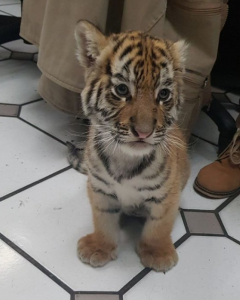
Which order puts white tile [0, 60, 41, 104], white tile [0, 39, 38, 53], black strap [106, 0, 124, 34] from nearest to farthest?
1. black strap [106, 0, 124, 34]
2. white tile [0, 60, 41, 104]
3. white tile [0, 39, 38, 53]

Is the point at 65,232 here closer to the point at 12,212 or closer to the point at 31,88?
the point at 12,212

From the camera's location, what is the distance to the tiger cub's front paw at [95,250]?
1.00 meters

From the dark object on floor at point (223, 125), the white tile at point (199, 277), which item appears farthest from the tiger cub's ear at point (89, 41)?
the dark object on floor at point (223, 125)

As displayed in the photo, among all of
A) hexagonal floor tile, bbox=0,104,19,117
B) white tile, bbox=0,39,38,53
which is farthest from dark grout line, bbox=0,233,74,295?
white tile, bbox=0,39,38,53

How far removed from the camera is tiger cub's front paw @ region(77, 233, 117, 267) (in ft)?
3.28

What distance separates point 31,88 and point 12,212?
2.73ft

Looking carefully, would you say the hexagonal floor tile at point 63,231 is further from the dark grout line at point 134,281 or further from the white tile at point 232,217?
the white tile at point 232,217

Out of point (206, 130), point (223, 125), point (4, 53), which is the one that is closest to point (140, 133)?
point (223, 125)

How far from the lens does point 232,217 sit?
1.22 m

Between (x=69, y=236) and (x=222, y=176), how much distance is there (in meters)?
0.56

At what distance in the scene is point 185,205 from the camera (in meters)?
1.26

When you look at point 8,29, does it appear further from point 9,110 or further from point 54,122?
point 54,122

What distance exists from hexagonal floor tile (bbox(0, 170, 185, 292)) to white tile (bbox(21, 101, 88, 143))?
0.26m

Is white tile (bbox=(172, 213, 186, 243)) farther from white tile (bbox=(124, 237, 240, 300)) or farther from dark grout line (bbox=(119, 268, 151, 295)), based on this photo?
dark grout line (bbox=(119, 268, 151, 295))
